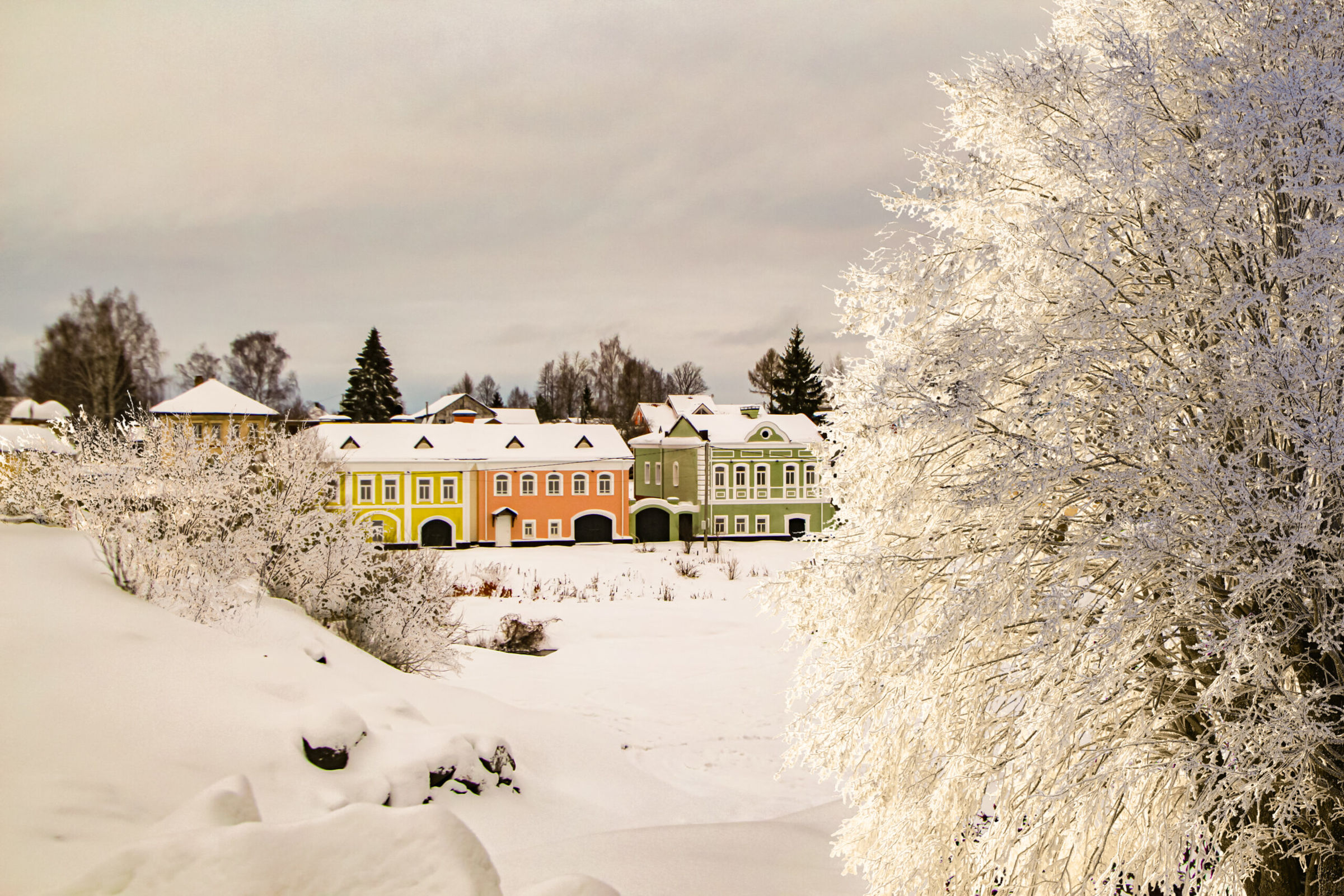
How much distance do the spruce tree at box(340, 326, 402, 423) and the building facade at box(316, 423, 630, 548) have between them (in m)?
8.67

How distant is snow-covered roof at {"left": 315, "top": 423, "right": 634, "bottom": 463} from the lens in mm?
30125

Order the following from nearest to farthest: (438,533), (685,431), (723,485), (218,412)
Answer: (218,412) < (438,533) < (723,485) < (685,431)

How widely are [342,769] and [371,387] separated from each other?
1506 inches

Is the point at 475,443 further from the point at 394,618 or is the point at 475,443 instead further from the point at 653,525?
the point at 394,618

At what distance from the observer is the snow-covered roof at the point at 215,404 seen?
8023 millimetres

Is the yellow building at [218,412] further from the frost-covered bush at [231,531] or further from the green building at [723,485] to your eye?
the green building at [723,485]

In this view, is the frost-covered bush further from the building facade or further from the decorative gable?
the decorative gable

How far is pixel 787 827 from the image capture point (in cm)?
816

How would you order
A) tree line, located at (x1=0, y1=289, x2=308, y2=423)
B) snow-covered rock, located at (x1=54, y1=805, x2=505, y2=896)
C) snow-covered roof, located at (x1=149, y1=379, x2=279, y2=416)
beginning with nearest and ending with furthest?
snow-covered rock, located at (x1=54, y1=805, x2=505, y2=896), tree line, located at (x1=0, y1=289, x2=308, y2=423), snow-covered roof, located at (x1=149, y1=379, x2=279, y2=416)

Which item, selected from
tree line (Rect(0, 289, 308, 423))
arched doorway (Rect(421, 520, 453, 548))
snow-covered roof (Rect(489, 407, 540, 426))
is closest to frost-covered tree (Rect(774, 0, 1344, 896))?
tree line (Rect(0, 289, 308, 423))

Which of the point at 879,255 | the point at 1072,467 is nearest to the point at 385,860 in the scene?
the point at 1072,467

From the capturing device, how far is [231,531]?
1084cm

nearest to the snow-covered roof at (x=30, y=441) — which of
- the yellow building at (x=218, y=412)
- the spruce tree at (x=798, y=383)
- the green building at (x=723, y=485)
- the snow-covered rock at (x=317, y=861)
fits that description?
the yellow building at (x=218, y=412)

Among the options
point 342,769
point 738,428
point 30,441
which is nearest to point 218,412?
point 30,441
